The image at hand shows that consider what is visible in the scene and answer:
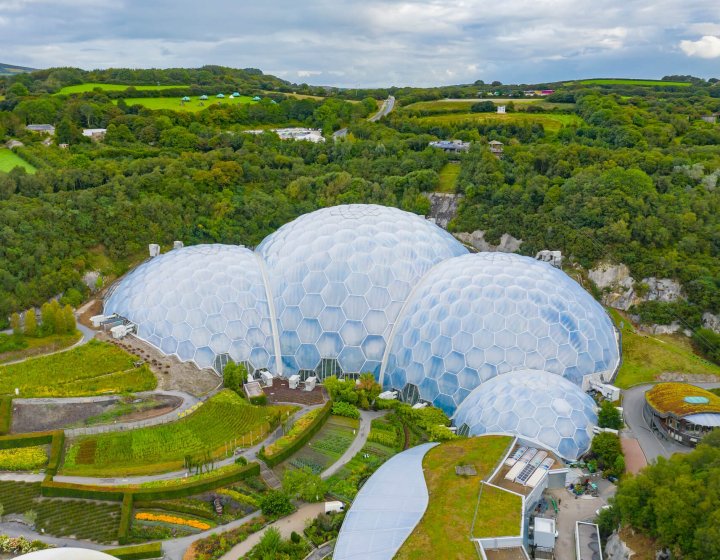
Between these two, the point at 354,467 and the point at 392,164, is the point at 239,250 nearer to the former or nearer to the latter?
the point at 354,467

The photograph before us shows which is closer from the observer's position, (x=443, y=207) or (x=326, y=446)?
(x=326, y=446)

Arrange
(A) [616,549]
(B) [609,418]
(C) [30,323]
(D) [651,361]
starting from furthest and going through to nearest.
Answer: (D) [651,361] < (C) [30,323] < (B) [609,418] < (A) [616,549]

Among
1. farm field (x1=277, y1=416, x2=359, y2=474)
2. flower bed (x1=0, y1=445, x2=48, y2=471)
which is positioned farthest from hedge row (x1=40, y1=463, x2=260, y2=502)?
farm field (x1=277, y1=416, x2=359, y2=474)

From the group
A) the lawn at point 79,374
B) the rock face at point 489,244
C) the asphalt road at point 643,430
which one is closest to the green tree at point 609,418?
the asphalt road at point 643,430

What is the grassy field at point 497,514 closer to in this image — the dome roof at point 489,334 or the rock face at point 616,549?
the rock face at point 616,549

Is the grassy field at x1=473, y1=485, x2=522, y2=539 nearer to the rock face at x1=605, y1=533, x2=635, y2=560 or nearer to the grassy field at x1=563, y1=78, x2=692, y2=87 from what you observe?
the rock face at x1=605, y1=533, x2=635, y2=560

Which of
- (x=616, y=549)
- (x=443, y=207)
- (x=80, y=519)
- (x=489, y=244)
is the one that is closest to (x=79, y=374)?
(x=80, y=519)

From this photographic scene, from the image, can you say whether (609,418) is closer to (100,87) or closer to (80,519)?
(80,519)
